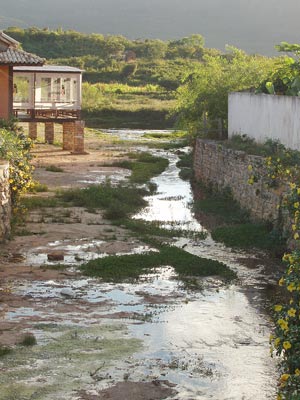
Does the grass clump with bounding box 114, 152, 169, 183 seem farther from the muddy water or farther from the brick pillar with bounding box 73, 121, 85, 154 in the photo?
the muddy water

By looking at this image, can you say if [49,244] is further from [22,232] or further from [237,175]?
[237,175]

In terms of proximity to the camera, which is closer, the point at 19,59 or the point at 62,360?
the point at 62,360

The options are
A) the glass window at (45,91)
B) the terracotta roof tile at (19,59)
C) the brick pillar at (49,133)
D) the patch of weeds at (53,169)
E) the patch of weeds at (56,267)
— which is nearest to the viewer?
the patch of weeds at (56,267)

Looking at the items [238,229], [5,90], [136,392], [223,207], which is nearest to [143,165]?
[5,90]

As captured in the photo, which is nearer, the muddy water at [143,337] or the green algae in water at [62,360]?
the green algae in water at [62,360]

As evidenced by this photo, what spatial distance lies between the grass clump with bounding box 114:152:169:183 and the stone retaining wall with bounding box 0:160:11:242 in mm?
12612

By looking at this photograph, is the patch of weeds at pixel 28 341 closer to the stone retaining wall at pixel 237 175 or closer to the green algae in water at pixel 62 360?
the green algae in water at pixel 62 360

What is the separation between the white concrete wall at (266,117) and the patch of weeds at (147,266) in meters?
5.75

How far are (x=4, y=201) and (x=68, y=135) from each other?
24.5 m

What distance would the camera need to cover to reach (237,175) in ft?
81.2

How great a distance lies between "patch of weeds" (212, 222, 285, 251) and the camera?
19.0m

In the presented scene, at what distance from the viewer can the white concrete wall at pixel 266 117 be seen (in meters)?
21.6

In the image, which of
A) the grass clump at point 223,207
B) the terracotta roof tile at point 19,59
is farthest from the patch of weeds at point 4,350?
the terracotta roof tile at point 19,59

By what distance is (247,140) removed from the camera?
26750mm
